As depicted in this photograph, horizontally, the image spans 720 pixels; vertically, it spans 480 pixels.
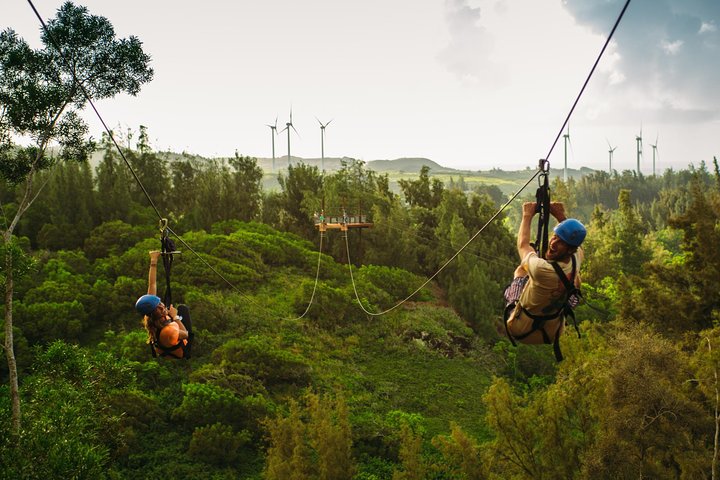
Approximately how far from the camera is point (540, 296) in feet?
14.7

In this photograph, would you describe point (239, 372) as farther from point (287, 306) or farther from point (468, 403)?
point (468, 403)

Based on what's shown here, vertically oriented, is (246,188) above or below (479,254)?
above

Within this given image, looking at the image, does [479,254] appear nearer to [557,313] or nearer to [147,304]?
[147,304]

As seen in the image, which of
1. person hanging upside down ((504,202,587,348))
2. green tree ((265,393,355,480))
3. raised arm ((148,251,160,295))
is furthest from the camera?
green tree ((265,393,355,480))

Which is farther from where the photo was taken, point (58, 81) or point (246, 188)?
point (246, 188)

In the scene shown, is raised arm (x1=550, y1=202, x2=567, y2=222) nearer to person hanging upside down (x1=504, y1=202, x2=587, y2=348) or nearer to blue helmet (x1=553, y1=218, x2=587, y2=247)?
person hanging upside down (x1=504, y1=202, x2=587, y2=348)

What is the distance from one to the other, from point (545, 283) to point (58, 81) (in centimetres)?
1339

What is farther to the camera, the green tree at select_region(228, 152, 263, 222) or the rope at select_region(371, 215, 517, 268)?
the green tree at select_region(228, 152, 263, 222)

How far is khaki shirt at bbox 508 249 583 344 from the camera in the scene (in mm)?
4297

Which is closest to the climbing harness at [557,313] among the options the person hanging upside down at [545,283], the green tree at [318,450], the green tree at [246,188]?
the person hanging upside down at [545,283]

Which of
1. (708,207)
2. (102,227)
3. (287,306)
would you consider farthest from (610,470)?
(102,227)

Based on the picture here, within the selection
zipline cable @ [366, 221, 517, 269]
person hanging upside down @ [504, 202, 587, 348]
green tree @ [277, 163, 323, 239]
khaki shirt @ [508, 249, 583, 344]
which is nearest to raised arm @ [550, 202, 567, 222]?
person hanging upside down @ [504, 202, 587, 348]

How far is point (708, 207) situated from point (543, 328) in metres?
19.7

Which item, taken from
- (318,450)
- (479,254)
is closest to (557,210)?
(318,450)
